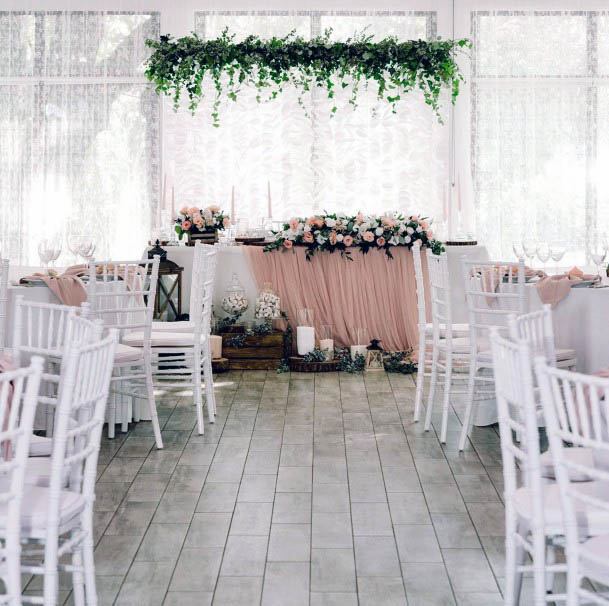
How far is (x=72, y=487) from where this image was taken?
103 inches

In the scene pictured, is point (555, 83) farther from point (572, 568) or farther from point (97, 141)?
point (572, 568)

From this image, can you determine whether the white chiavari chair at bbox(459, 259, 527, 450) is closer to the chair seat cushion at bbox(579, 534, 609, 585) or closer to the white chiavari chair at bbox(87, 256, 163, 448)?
the white chiavari chair at bbox(87, 256, 163, 448)

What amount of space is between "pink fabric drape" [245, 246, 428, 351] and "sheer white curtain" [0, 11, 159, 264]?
268 cm

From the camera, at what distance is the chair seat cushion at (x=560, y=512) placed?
228cm

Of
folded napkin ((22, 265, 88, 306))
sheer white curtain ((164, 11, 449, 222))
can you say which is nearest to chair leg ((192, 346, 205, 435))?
folded napkin ((22, 265, 88, 306))

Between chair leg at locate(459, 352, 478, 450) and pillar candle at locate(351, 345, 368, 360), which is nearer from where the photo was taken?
chair leg at locate(459, 352, 478, 450)

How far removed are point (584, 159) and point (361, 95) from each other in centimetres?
240

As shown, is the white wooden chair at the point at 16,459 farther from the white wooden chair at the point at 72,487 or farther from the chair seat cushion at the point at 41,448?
the chair seat cushion at the point at 41,448

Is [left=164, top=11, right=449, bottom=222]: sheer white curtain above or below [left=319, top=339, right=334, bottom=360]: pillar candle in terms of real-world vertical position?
above

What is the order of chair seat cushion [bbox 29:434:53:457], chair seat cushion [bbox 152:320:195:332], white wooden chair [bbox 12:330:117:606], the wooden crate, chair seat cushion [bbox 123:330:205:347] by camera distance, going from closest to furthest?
white wooden chair [bbox 12:330:117:606] → chair seat cushion [bbox 29:434:53:457] → chair seat cushion [bbox 123:330:205:347] → chair seat cushion [bbox 152:320:195:332] → the wooden crate

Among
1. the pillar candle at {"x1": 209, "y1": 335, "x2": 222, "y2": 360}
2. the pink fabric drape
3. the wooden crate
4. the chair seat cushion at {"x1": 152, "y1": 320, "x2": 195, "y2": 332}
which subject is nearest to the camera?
the chair seat cushion at {"x1": 152, "y1": 320, "x2": 195, "y2": 332}

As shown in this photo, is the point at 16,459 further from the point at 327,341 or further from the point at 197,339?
the point at 327,341

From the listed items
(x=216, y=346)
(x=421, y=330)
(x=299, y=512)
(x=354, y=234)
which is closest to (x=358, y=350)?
(x=354, y=234)

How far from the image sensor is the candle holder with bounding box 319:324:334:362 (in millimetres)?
7264
